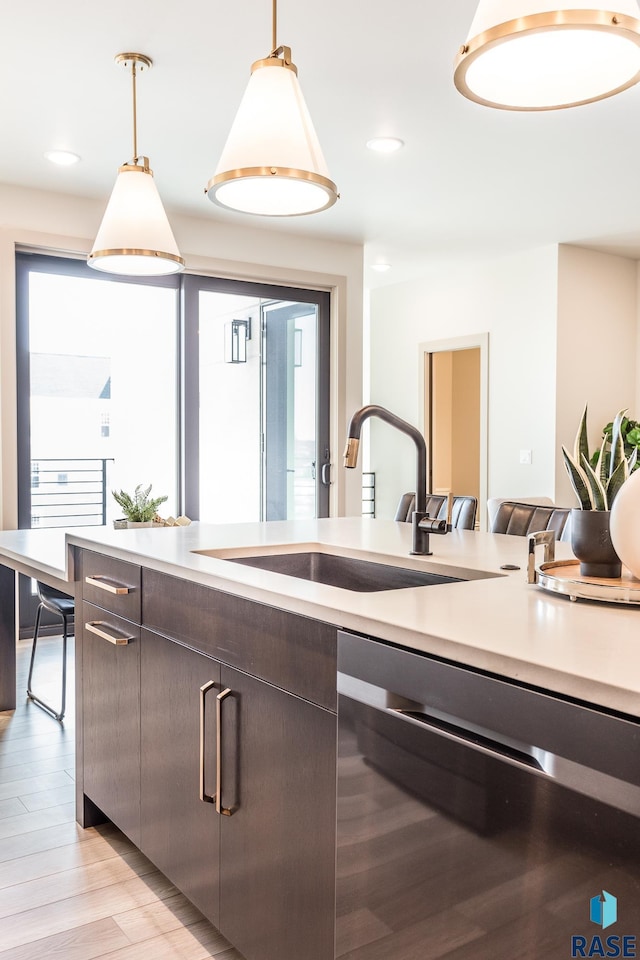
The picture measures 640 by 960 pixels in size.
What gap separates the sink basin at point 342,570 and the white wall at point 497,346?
166 inches

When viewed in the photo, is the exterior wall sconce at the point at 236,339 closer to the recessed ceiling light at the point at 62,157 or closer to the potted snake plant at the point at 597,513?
the recessed ceiling light at the point at 62,157

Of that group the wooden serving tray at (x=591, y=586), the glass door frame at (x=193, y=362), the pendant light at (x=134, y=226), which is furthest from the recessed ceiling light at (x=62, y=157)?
the wooden serving tray at (x=591, y=586)

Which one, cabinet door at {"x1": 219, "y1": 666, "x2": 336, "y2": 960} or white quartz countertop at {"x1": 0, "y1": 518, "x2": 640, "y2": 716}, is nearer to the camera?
white quartz countertop at {"x1": 0, "y1": 518, "x2": 640, "y2": 716}

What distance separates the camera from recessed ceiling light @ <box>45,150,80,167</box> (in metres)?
3.99

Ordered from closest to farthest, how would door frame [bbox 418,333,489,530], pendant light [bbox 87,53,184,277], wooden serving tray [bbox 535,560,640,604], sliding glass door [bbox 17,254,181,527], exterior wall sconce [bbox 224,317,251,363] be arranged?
wooden serving tray [bbox 535,560,640,604], pendant light [bbox 87,53,184,277], sliding glass door [bbox 17,254,181,527], exterior wall sconce [bbox 224,317,251,363], door frame [bbox 418,333,489,530]

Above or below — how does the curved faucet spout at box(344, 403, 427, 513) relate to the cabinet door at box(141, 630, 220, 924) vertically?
above

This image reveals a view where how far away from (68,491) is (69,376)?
28.0 inches

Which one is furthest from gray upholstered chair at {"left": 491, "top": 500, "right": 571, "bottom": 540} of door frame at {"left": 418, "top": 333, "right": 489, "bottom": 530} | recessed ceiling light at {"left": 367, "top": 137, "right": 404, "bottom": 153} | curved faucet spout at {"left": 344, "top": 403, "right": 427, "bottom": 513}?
door frame at {"left": 418, "top": 333, "right": 489, "bottom": 530}

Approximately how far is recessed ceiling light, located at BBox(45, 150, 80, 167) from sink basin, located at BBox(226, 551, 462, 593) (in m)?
2.90

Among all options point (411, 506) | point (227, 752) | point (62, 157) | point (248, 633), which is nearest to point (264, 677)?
point (248, 633)

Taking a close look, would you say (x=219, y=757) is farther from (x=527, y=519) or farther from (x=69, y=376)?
(x=69, y=376)

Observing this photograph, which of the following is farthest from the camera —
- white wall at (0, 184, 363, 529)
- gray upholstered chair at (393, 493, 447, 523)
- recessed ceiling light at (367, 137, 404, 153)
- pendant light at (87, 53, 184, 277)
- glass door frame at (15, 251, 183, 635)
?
glass door frame at (15, 251, 183, 635)

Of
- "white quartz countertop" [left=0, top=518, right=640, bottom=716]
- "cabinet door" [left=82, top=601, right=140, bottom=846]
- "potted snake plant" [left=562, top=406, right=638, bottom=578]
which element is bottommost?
"cabinet door" [left=82, top=601, right=140, bottom=846]

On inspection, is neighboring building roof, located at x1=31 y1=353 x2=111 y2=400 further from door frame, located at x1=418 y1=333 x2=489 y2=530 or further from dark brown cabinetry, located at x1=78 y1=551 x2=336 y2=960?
dark brown cabinetry, located at x1=78 y1=551 x2=336 y2=960
